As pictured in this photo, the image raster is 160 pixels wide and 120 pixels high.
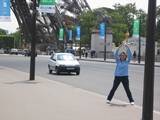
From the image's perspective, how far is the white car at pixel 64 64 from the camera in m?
34.5

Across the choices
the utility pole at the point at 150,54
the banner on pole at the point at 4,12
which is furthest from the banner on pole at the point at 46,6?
the utility pole at the point at 150,54

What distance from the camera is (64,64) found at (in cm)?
3453

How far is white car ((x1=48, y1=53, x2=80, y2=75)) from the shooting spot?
34.5 m

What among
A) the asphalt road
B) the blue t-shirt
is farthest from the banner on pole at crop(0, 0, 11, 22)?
the blue t-shirt

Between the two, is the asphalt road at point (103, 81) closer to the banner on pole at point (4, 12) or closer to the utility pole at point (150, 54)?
the banner on pole at point (4, 12)

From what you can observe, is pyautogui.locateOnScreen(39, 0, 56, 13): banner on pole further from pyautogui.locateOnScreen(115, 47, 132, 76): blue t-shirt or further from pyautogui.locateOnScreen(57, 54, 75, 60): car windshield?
pyautogui.locateOnScreen(57, 54, 75, 60): car windshield

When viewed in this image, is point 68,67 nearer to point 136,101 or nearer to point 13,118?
point 136,101

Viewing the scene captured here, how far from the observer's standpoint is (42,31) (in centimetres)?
12575

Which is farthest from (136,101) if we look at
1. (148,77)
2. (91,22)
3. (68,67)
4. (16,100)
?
(91,22)

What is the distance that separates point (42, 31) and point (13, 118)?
115m

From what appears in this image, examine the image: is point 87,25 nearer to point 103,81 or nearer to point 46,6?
point 103,81

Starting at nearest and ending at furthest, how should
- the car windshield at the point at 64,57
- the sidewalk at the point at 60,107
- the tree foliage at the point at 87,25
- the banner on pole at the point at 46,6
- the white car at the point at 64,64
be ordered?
the sidewalk at the point at 60,107
the banner on pole at the point at 46,6
the white car at the point at 64,64
the car windshield at the point at 64,57
the tree foliage at the point at 87,25

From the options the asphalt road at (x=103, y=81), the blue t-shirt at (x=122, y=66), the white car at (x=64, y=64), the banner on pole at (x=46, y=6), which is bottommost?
the asphalt road at (x=103, y=81)

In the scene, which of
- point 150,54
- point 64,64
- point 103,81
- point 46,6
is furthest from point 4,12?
point 150,54
